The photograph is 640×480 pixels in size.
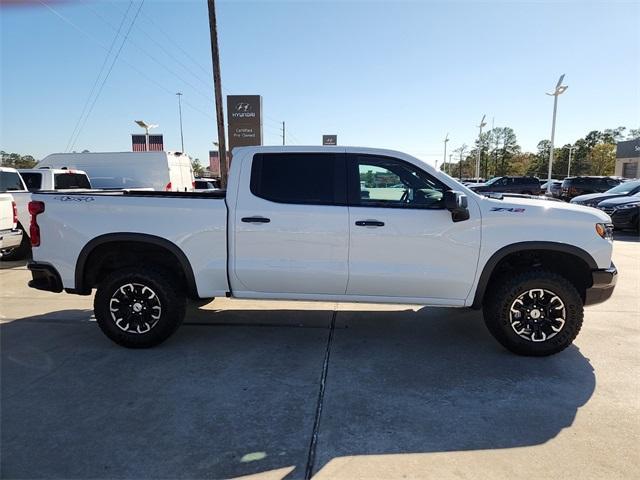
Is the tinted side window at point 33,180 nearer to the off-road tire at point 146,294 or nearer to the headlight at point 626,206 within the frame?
the off-road tire at point 146,294

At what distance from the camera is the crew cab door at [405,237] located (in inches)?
161

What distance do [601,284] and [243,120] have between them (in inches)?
582

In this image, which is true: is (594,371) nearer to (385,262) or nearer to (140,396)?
(385,262)

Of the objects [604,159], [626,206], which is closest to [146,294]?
[626,206]

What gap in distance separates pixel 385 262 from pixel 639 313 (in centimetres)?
374

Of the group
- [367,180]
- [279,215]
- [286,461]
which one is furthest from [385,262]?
[286,461]

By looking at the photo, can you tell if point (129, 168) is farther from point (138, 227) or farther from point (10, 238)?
point (138, 227)

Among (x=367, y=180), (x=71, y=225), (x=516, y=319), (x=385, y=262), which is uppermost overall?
(x=367, y=180)

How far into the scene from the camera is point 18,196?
28.3 ft

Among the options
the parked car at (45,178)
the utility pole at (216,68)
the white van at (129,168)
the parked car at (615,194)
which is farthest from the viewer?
the parked car at (615,194)

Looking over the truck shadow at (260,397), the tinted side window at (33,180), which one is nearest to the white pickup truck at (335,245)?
the truck shadow at (260,397)

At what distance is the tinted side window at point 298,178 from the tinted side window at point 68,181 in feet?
24.9

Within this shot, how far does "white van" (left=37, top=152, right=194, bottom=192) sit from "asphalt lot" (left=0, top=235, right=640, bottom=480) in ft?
25.2

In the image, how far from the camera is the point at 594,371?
3959mm
